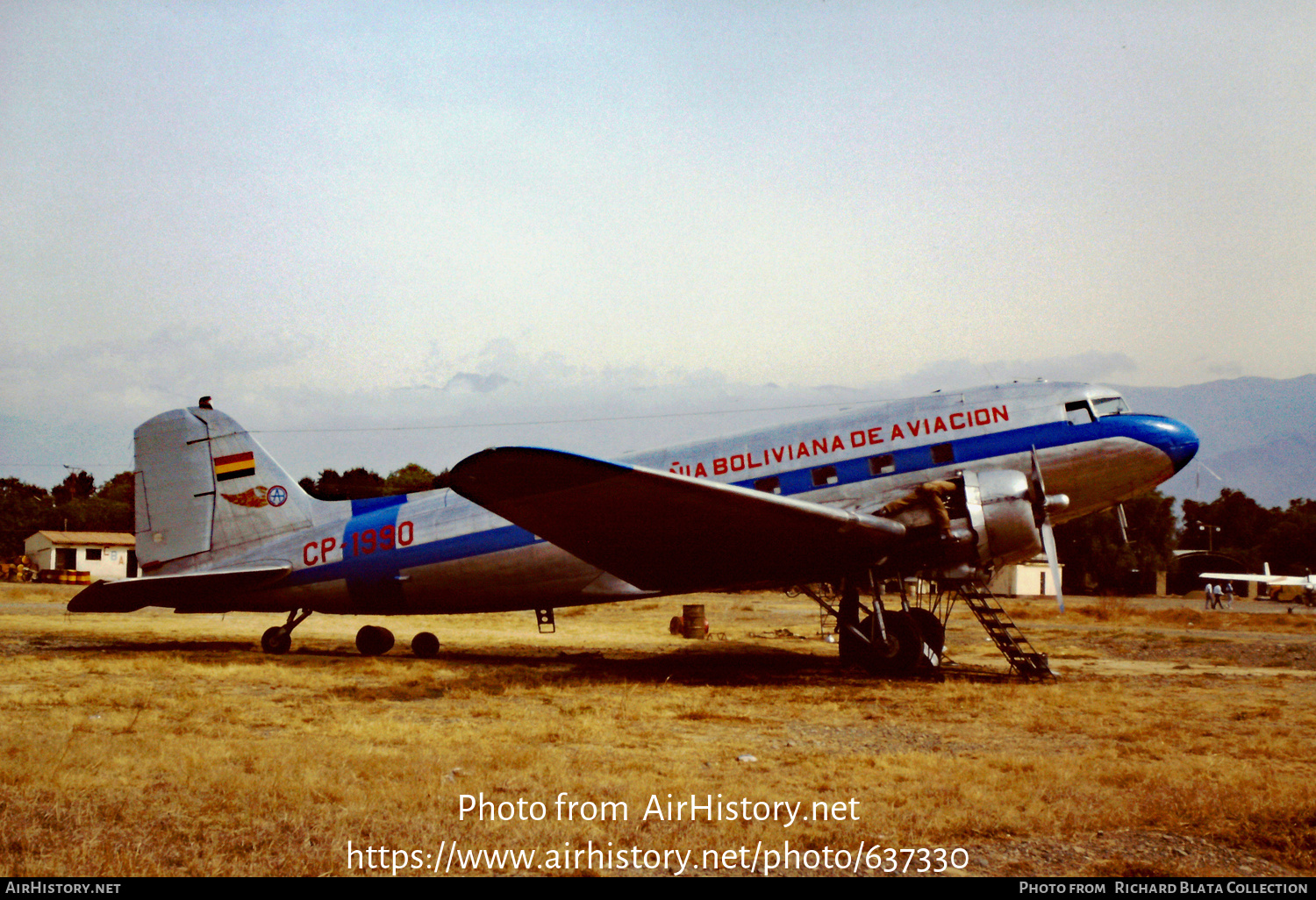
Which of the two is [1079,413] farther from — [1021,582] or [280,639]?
[1021,582]

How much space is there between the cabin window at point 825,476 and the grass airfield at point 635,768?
3098mm

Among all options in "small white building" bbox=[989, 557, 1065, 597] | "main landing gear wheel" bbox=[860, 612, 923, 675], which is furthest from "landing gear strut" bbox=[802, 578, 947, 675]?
"small white building" bbox=[989, 557, 1065, 597]

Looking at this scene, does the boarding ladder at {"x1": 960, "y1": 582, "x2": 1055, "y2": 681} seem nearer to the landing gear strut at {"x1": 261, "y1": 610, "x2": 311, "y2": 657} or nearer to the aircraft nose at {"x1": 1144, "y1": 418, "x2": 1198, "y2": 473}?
the aircraft nose at {"x1": 1144, "y1": 418, "x2": 1198, "y2": 473}

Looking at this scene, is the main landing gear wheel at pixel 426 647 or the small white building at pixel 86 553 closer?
the main landing gear wheel at pixel 426 647

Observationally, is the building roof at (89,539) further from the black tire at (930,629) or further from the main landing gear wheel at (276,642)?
the black tire at (930,629)

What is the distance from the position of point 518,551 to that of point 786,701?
5756 millimetres

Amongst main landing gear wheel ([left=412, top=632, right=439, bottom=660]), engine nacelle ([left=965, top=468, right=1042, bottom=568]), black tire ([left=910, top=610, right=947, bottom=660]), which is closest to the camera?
engine nacelle ([left=965, top=468, right=1042, bottom=568])

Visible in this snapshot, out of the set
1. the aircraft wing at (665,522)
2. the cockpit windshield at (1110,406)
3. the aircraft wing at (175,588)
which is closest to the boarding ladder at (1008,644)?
the aircraft wing at (665,522)

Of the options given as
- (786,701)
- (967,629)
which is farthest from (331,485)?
(786,701)

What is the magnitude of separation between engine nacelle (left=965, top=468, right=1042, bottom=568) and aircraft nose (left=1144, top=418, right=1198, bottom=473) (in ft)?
8.18

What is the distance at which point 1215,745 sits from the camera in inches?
346

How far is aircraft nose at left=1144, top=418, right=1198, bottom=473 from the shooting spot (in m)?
14.4

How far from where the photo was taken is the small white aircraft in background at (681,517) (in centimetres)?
1286

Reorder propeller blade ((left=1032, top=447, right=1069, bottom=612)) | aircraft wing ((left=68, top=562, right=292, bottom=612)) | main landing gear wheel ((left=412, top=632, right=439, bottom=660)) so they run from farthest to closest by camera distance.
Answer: main landing gear wheel ((left=412, top=632, right=439, bottom=660)), aircraft wing ((left=68, top=562, right=292, bottom=612)), propeller blade ((left=1032, top=447, right=1069, bottom=612))
